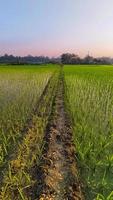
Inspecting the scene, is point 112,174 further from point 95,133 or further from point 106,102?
point 106,102

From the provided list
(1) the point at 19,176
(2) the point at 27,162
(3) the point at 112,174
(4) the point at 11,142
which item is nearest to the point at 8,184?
(1) the point at 19,176

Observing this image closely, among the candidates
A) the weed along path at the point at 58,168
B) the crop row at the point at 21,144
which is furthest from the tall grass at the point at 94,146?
the crop row at the point at 21,144

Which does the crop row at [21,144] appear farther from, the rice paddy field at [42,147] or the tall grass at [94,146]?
the tall grass at [94,146]

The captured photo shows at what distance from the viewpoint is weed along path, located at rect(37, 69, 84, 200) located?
3.58 metres

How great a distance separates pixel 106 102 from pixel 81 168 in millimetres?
5043

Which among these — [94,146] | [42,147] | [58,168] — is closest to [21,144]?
[42,147]

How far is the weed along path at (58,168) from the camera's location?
3584 mm

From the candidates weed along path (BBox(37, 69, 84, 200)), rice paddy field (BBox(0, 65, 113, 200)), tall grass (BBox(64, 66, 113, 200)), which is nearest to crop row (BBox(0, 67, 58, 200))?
rice paddy field (BBox(0, 65, 113, 200))

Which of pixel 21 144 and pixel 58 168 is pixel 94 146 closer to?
pixel 58 168

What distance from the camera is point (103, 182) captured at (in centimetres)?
373

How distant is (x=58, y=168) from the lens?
4.36m

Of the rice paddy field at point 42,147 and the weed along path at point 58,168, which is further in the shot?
the rice paddy field at point 42,147

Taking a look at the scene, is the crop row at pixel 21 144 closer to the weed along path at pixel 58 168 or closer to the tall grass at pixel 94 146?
the weed along path at pixel 58 168

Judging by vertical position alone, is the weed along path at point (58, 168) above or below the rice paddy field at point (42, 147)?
below
